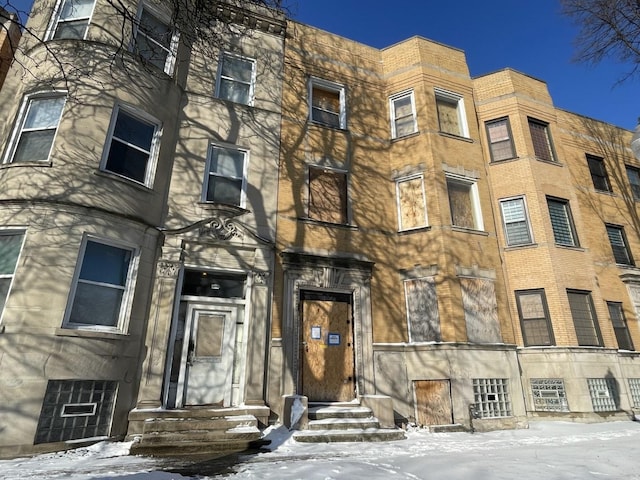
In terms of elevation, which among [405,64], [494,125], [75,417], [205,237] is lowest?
[75,417]

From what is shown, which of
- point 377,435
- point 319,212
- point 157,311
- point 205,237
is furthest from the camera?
point 319,212

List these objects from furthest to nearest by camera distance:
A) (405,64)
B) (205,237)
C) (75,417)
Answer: (405,64) < (205,237) < (75,417)

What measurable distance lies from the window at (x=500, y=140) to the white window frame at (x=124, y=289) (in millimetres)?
12060

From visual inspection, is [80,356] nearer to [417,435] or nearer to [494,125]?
[417,435]

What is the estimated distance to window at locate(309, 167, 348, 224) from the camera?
11.4 meters

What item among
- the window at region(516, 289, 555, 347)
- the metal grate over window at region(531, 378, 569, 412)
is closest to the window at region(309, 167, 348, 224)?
the window at region(516, 289, 555, 347)

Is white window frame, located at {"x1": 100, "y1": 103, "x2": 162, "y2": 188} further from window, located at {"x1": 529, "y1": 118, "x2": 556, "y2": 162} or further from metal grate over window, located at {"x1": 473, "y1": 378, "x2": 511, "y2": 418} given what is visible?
window, located at {"x1": 529, "y1": 118, "x2": 556, "y2": 162}

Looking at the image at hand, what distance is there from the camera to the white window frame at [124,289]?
24.4 ft

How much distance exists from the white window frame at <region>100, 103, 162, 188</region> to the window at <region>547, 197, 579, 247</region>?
41.0 ft

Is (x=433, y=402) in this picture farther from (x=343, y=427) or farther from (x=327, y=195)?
(x=327, y=195)

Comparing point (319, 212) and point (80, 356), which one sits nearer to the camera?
point (80, 356)

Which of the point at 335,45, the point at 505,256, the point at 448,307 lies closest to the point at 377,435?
the point at 448,307

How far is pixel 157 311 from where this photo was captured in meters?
8.48

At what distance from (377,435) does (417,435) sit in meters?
1.32
